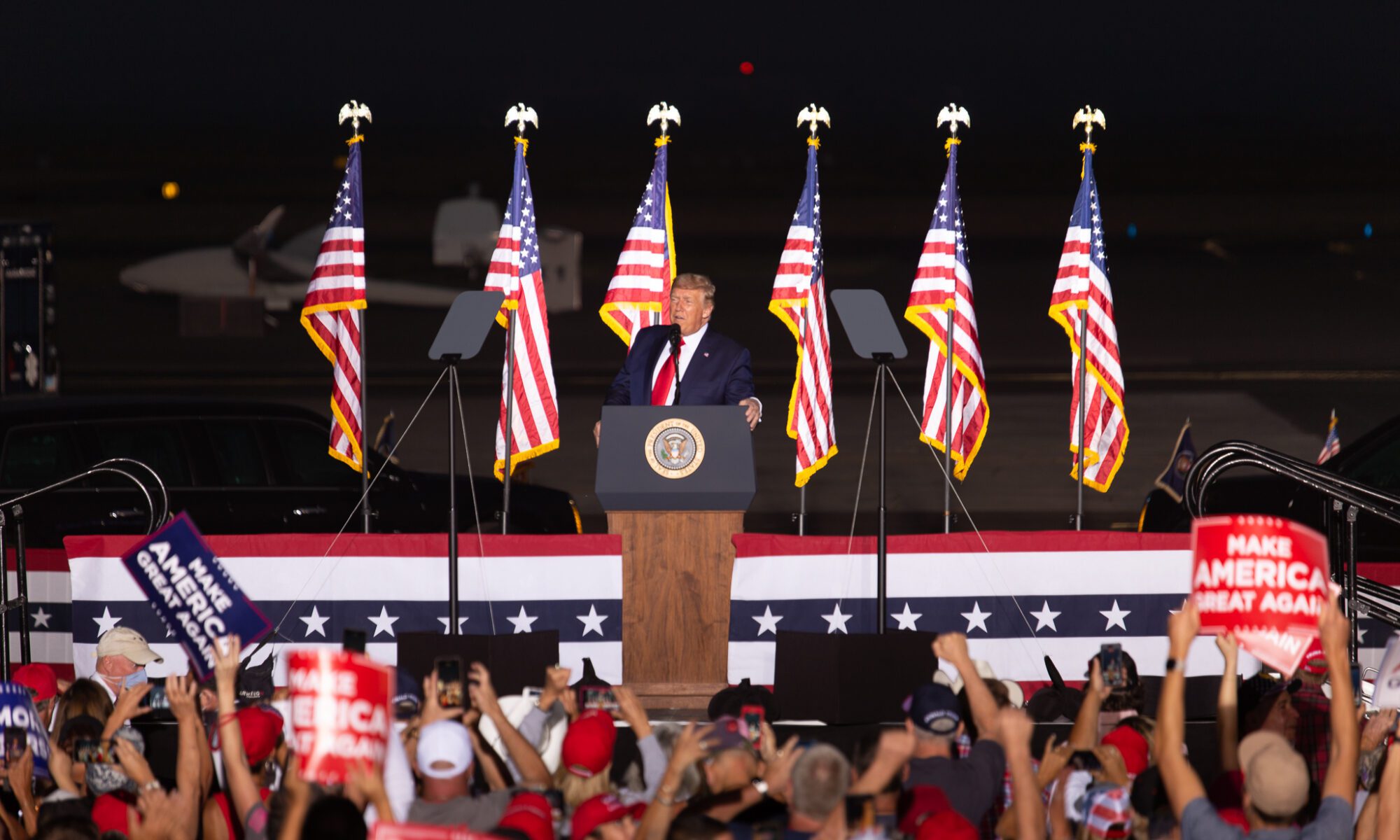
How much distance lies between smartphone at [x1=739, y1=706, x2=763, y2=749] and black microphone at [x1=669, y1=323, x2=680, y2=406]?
3096mm

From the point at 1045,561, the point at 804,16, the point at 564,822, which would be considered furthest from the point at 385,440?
the point at 804,16

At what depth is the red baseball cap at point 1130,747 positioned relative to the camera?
5.55 m

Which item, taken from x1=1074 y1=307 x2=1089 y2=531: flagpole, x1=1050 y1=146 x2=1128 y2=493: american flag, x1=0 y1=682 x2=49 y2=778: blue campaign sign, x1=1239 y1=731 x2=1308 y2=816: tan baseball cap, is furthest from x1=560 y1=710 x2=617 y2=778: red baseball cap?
x1=1050 y1=146 x2=1128 y2=493: american flag

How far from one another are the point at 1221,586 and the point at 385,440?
9132 millimetres

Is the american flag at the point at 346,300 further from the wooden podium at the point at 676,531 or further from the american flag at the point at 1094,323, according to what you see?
the american flag at the point at 1094,323

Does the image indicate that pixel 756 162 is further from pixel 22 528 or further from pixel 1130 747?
pixel 1130 747

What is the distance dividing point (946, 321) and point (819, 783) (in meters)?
7.34

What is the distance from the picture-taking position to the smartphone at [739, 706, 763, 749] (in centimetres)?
559

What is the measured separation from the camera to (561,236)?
1164 inches

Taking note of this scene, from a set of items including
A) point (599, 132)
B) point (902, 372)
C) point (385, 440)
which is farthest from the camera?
point (599, 132)

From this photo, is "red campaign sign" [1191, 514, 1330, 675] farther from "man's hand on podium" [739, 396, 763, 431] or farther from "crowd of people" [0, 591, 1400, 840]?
"man's hand on podium" [739, 396, 763, 431]

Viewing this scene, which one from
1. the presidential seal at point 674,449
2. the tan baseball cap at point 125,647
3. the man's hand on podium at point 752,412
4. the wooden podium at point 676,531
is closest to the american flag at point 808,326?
the man's hand on podium at point 752,412

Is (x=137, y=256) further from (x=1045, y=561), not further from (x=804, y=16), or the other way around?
(x=1045, y=561)

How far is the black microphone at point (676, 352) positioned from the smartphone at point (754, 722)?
10.2 ft
